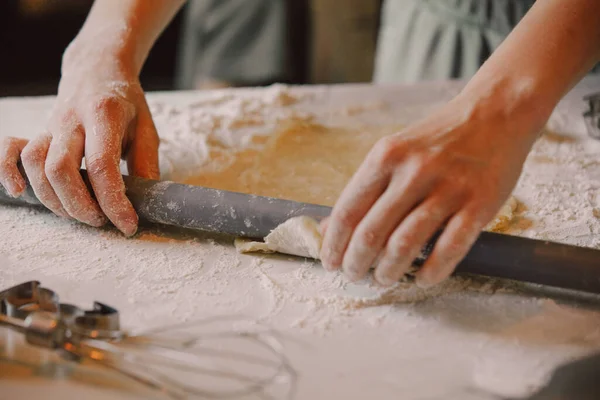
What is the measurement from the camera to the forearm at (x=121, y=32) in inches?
48.9

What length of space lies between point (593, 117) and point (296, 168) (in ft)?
2.17

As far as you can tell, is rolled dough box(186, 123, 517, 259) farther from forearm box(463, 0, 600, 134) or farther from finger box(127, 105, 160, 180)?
forearm box(463, 0, 600, 134)

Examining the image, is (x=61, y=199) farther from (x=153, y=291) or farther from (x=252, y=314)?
(x=252, y=314)

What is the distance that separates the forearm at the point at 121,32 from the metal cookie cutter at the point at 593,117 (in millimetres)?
936

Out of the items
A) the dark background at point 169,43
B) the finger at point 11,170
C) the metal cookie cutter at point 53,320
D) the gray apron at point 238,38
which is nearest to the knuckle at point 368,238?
the metal cookie cutter at point 53,320

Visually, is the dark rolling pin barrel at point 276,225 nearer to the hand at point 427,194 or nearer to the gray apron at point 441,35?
the hand at point 427,194

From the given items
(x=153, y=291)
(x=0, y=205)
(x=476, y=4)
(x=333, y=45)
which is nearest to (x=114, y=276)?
(x=153, y=291)

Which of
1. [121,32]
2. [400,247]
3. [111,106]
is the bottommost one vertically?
[400,247]

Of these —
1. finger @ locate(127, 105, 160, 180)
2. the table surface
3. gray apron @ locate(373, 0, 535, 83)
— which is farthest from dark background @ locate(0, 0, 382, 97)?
the table surface

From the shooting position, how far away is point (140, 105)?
3.94ft

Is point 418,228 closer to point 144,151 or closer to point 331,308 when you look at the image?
point 331,308

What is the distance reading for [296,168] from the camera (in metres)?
1.28

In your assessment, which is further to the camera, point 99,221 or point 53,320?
point 99,221

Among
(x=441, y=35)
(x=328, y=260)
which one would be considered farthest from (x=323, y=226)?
(x=441, y=35)
